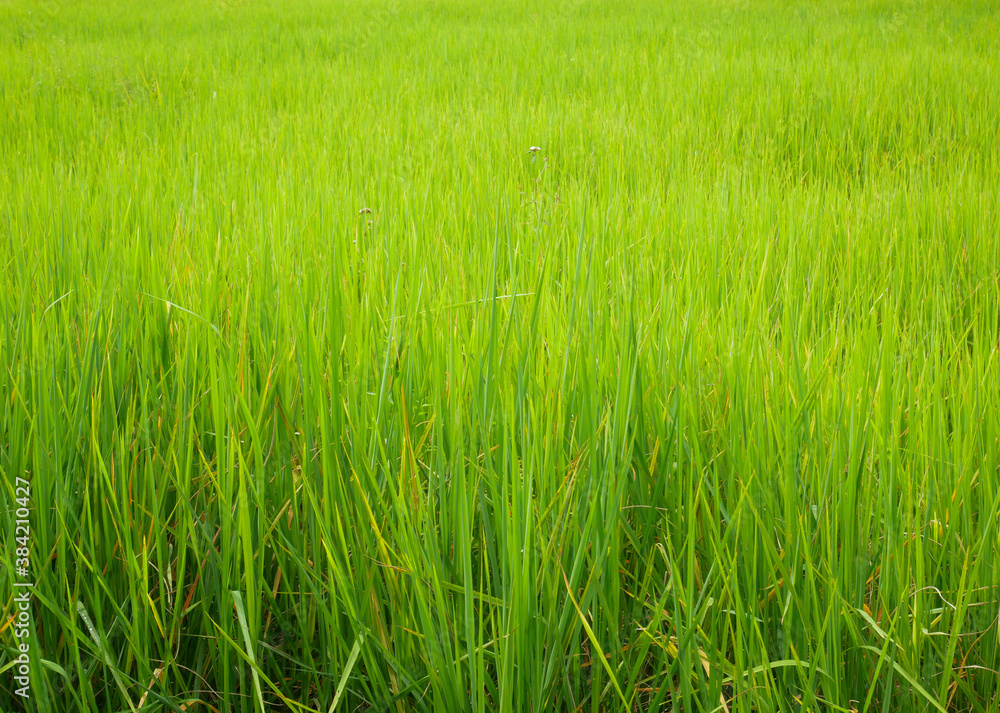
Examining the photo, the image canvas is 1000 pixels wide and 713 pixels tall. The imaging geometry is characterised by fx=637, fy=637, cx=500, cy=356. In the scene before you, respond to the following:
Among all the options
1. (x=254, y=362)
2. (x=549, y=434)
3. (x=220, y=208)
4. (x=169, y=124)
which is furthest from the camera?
(x=169, y=124)

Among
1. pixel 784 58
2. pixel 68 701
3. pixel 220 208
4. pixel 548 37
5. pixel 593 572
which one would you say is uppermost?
pixel 548 37

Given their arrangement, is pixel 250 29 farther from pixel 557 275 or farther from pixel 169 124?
pixel 557 275

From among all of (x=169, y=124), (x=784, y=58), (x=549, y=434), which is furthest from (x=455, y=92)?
(x=549, y=434)

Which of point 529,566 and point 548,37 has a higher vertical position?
point 548,37

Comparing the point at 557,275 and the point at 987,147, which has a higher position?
the point at 987,147

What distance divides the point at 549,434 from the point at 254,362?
1.68ft

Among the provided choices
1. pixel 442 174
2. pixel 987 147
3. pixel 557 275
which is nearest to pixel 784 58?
pixel 987 147

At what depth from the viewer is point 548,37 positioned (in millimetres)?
4766

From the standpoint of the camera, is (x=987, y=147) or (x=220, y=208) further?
(x=987, y=147)

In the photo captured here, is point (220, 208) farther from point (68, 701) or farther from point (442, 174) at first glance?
point (68, 701)

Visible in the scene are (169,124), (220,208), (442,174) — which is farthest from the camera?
(169,124)

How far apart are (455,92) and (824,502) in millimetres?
3309

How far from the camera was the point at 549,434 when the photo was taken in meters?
0.65

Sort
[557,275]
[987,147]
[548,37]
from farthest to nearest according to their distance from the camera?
[548,37], [987,147], [557,275]
